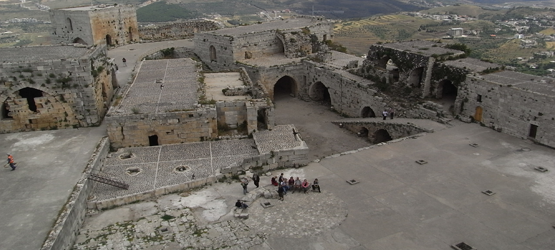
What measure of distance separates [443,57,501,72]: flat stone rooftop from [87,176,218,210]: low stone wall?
1399 centimetres

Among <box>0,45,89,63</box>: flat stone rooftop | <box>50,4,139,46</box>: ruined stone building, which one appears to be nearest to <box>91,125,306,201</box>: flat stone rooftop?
<box>0,45,89,63</box>: flat stone rooftop

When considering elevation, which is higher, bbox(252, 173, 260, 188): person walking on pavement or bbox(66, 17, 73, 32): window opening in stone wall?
bbox(66, 17, 73, 32): window opening in stone wall

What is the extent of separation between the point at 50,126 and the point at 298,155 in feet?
35.6

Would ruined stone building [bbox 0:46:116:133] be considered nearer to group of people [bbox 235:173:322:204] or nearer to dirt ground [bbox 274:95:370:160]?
group of people [bbox 235:173:322:204]

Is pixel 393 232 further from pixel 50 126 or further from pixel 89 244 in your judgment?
pixel 50 126

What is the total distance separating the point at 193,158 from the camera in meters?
17.7

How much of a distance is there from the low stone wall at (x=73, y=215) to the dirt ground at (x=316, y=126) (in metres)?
10.0

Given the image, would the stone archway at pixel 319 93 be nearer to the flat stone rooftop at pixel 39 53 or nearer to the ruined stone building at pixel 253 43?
the ruined stone building at pixel 253 43

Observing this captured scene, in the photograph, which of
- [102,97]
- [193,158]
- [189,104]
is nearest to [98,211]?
[193,158]

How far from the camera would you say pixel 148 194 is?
15008mm

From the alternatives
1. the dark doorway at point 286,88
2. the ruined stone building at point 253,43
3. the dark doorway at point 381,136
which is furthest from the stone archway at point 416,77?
the ruined stone building at point 253,43

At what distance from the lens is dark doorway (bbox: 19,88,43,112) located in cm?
1956

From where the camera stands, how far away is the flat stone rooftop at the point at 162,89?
1903 cm

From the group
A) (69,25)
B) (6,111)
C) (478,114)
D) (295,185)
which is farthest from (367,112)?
(69,25)
